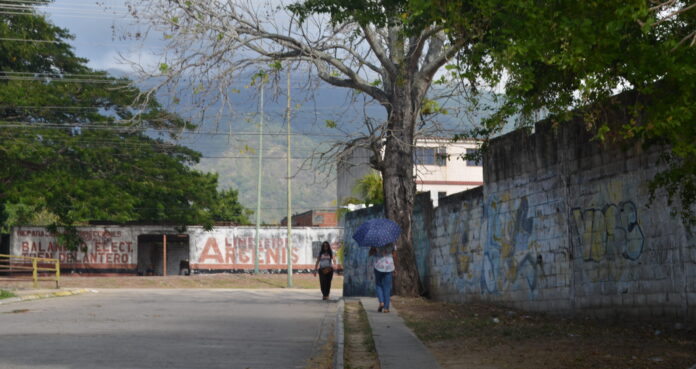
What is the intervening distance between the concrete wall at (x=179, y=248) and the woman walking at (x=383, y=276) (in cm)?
3834

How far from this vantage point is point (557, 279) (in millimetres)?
15992

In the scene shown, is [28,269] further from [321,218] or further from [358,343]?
[321,218]

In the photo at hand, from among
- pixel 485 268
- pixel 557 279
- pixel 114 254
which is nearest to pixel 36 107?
pixel 114 254

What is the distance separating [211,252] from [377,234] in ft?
133

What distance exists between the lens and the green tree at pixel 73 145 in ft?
147

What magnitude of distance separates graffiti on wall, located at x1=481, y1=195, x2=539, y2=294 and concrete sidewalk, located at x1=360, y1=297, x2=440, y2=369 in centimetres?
263

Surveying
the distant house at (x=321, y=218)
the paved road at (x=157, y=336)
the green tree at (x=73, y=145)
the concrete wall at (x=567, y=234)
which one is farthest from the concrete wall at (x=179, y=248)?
the concrete wall at (x=567, y=234)

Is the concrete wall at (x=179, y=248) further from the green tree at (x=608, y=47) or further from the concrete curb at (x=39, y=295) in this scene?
the green tree at (x=608, y=47)

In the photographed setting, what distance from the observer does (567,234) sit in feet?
51.3

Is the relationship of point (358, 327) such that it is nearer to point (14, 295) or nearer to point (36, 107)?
point (14, 295)

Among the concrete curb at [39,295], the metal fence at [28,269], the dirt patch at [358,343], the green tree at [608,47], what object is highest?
the green tree at [608,47]

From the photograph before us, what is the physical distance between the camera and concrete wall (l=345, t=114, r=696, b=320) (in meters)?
12.8

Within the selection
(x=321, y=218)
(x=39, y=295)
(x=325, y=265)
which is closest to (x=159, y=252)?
(x=321, y=218)

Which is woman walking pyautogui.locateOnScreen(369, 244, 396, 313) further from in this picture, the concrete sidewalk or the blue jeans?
the concrete sidewalk
